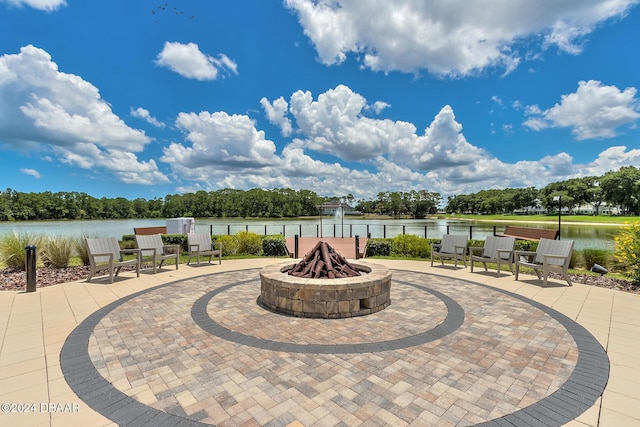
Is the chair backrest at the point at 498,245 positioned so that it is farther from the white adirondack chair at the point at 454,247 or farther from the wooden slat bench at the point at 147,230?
the wooden slat bench at the point at 147,230

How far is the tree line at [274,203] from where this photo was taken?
145 feet

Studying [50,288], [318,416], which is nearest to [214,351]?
[318,416]

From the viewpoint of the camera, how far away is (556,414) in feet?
7.03

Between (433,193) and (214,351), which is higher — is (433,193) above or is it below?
above

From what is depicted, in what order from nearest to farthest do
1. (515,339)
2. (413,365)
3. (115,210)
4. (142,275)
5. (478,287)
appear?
(413,365), (515,339), (478,287), (142,275), (115,210)

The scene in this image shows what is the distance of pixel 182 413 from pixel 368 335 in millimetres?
2145

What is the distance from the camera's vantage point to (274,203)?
60.3 meters

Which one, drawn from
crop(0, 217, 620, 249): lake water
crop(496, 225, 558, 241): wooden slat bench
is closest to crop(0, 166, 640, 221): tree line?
crop(0, 217, 620, 249): lake water

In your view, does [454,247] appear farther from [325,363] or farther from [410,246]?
[325,363]

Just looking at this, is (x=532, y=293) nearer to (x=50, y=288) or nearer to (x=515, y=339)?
(x=515, y=339)

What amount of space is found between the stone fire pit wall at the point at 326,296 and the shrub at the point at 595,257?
7886mm

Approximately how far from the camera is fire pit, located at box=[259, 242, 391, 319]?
4.20 meters

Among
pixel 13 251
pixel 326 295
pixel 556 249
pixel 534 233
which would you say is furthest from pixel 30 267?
pixel 534 233

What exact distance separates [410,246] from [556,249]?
4.42 m
